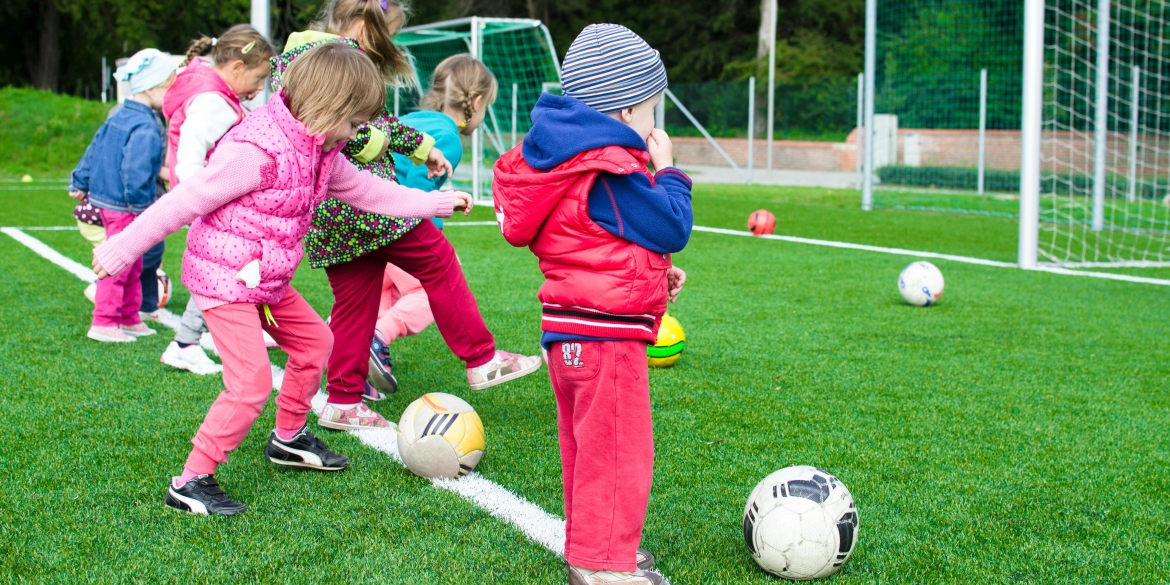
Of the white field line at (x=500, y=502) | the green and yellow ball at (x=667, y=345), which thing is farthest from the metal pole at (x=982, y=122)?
the white field line at (x=500, y=502)

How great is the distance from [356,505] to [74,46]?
47.1 metres

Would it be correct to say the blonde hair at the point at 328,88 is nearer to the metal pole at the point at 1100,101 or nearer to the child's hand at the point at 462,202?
the child's hand at the point at 462,202

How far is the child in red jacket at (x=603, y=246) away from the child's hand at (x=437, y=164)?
5.06 ft

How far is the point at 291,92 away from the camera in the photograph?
3160mm

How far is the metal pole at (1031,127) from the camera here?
29.4ft

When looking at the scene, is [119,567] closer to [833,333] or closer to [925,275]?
[833,333]

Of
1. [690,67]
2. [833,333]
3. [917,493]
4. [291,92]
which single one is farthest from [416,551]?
[690,67]

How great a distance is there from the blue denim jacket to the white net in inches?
310

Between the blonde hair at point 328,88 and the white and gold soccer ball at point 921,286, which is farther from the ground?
the blonde hair at point 328,88

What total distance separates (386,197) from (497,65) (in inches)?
636

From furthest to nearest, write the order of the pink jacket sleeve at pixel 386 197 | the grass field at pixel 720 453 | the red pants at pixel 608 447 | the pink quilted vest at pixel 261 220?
the pink jacket sleeve at pixel 386 197
the pink quilted vest at pixel 261 220
the grass field at pixel 720 453
the red pants at pixel 608 447

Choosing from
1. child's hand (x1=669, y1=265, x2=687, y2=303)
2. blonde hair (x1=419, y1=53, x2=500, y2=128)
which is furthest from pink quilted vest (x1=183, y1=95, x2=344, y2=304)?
blonde hair (x1=419, y1=53, x2=500, y2=128)

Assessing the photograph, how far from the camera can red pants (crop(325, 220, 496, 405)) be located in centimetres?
421

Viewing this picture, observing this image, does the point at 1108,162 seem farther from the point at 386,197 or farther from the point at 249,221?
the point at 249,221
